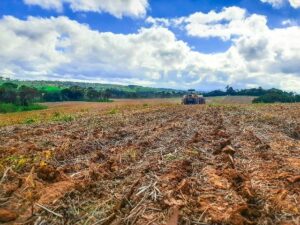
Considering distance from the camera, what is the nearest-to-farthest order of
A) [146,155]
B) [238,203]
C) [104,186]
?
[238,203]
[104,186]
[146,155]

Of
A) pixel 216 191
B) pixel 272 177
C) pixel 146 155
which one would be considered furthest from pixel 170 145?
pixel 216 191

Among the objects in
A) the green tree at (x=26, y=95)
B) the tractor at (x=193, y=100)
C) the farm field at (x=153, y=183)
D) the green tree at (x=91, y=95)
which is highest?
the farm field at (x=153, y=183)

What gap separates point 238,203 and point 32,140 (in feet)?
26.3

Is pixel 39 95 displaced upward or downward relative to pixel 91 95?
upward

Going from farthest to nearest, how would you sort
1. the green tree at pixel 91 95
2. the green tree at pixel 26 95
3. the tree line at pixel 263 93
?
the green tree at pixel 91 95 → the tree line at pixel 263 93 → the green tree at pixel 26 95

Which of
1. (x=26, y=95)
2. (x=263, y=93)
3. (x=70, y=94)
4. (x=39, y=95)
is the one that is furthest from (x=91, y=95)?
(x=263, y=93)

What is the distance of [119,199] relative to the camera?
6.18m

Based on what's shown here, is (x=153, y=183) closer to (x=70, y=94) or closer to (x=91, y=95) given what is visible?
(x=70, y=94)

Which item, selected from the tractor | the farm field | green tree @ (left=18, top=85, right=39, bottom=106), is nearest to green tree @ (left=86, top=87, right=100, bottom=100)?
green tree @ (left=18, top=85, right=39, bottom=106)

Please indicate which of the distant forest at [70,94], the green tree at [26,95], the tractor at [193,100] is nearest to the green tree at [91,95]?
the distant forest at [70,94]

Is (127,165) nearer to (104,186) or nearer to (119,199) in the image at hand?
(104,186)

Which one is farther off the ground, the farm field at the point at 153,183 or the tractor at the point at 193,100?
the farm field at the point at 153,183

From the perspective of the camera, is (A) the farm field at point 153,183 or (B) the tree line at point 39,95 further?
(B) the tree line at point 39,95

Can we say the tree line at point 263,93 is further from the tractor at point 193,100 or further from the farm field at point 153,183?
the farm field at point 153,183
